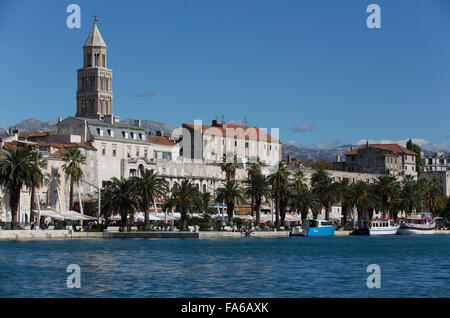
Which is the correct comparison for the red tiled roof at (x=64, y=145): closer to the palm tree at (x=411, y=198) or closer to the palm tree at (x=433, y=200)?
the palm tree at (x=411, y=198)

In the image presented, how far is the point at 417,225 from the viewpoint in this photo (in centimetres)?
14588

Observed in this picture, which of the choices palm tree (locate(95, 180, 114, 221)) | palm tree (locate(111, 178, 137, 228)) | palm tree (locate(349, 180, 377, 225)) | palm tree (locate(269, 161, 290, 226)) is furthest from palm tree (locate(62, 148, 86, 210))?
palm tree (locate(349, 180, 377, 225))

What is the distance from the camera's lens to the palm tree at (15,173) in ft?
284

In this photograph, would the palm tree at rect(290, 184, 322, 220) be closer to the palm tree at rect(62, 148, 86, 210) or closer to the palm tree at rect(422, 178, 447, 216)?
the palm tree at rect(62, 148, 86, 210)

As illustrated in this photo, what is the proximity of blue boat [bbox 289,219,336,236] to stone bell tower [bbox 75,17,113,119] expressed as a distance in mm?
72994

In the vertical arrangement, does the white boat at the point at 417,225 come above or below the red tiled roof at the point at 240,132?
below

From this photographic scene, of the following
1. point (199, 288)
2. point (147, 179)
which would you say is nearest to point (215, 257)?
point (199, 288)

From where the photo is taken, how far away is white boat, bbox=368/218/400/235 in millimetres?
137000

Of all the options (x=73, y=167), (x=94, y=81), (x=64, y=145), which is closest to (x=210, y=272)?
(x=73, y=167)

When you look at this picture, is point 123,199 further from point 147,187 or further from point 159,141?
point 159,141

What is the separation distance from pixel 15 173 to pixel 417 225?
85037mm

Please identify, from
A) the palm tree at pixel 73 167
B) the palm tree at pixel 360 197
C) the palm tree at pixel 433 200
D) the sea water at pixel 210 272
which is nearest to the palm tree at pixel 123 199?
the palm tree at pixel 73 167

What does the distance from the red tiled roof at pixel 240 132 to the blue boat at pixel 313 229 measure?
4152cm

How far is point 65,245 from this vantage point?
78.1 metres
